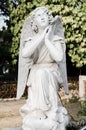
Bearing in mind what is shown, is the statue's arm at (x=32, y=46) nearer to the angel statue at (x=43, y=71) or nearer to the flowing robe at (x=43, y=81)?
the angel statue at (x=43, y=71)

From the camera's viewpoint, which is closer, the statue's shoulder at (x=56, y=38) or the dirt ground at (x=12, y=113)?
the statue's shoulder at (x=56, y=38)

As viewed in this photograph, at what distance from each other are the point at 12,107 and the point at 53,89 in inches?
370

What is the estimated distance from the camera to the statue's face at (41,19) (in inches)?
216

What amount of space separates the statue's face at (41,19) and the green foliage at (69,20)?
1291 centimetres

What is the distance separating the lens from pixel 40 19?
18.0ft

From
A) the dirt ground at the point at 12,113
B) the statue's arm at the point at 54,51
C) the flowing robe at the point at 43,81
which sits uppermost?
the statue's arm at the point at 54,51

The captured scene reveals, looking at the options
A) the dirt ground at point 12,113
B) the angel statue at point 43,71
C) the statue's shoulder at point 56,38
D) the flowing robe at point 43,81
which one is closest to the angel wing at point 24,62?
the angel statue at point 43,71

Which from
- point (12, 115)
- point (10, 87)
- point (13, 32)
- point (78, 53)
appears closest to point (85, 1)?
point (78, 53)

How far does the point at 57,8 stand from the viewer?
18625mm

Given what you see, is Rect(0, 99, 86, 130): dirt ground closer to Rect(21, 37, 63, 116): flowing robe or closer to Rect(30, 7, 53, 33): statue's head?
Rect(21, 37, 63, 116): flowing robe

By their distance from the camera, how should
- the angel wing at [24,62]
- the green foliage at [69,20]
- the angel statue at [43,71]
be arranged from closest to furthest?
1. the angel statue at [43,71]
2. the angel wing at [24,62]
3. the green foliage at [69,20]

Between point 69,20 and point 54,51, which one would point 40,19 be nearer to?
point 54,51

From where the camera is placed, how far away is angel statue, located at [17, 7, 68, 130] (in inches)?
209

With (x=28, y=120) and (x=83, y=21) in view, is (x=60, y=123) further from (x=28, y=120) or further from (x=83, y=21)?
(x=83, y=21)
